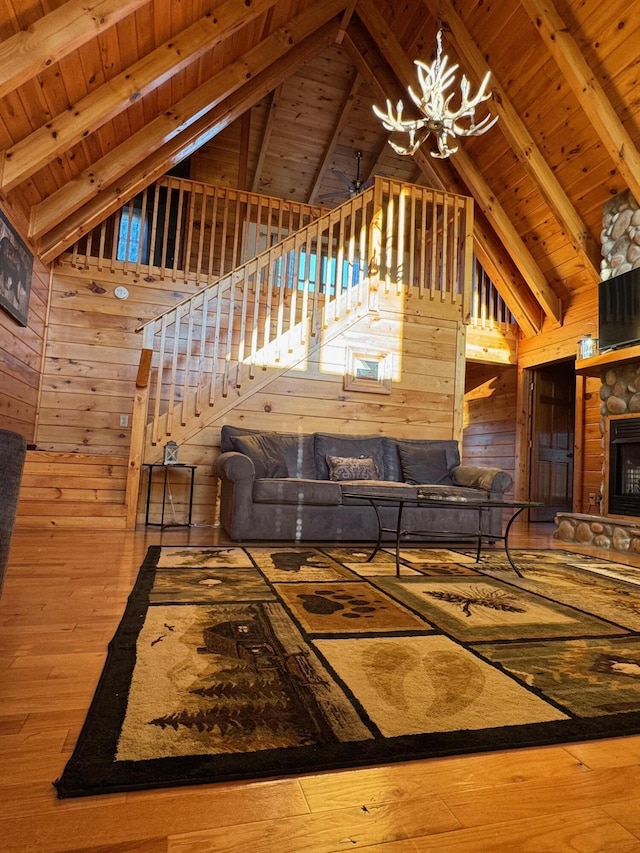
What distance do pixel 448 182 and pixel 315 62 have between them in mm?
2329

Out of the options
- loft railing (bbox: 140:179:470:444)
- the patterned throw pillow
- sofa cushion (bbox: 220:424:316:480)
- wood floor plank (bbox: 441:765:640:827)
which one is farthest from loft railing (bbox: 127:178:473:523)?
wood floor plank (bbox: 441:765:640:827)

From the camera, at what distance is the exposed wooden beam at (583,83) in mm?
4344

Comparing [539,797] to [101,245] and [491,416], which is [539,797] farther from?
[491,416]

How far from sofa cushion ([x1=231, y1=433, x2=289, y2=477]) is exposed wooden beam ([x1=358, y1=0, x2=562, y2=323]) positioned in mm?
4134

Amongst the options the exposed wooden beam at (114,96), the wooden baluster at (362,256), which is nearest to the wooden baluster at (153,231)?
the exposed wooden beam at (114,96)

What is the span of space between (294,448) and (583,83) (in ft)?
13.0

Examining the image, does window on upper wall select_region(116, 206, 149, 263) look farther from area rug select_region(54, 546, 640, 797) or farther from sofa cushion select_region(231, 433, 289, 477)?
area rug select_region(54, 546, 640, 797)

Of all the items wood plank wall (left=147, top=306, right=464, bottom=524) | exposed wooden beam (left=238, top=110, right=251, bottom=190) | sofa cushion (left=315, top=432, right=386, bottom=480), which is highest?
exposed wooden beam (left=238, top=110, right=251, bottom=190)

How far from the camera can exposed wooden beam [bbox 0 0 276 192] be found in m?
3.56

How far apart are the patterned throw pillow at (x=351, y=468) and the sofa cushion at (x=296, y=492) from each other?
555mm

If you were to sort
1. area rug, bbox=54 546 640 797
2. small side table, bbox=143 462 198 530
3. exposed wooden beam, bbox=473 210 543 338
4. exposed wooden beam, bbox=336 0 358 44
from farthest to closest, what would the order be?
exposed wooden beam, bbox=473 210 543 338 → exposed wooden beam, bbox=336 0 358 44 → small side table, bbox=143 462 198 530 → area rug, bbox=54 546 640 797

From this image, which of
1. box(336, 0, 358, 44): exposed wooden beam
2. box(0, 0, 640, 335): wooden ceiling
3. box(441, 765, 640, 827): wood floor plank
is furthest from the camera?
box(336, 0, 358, 44): exposed wooden beam

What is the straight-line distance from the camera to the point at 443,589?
250cm

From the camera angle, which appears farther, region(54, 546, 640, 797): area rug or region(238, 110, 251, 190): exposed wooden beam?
region(238, 110, 251, 190): exposed wooden beam
